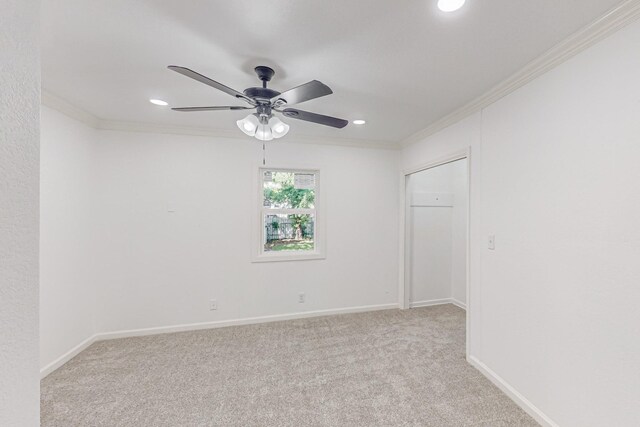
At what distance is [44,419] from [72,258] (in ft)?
4.65

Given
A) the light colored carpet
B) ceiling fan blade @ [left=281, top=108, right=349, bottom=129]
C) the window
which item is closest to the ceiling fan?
ceiling fan blade @ [left=281, top=108, right=349, bottom=129]

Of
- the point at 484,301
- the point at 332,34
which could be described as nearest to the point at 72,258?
the point at 332,34

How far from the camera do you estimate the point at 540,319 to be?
1807 mm

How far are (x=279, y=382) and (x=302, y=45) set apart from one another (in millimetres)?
2537

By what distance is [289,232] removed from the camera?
12.2ft

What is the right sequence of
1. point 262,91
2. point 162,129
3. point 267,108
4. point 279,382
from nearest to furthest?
point 262,91
point 267,108
point 279,382
point 162,129

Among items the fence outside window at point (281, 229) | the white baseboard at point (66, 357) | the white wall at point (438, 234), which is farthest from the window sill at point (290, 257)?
the white baseboard at point (66, 357)

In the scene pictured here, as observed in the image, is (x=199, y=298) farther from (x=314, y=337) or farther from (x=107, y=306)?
(x=314, y=337)

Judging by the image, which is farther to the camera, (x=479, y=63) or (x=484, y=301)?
(x=484, y=301)

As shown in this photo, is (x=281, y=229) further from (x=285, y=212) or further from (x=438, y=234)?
(x=438, y=234)

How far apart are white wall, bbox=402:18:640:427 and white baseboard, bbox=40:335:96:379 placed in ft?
12.6

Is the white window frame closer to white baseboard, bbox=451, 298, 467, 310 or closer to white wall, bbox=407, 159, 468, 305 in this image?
white wall, bbox=407, 159, 468, 305

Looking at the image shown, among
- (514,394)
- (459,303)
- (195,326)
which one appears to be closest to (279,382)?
(195,326)

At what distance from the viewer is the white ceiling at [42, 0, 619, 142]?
136 centimetres
